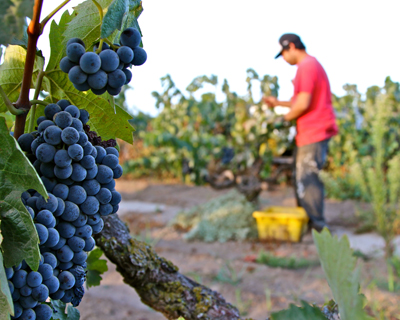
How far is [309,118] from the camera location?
420 centimetres

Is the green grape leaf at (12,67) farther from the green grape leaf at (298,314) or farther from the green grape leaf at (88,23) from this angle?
the green grape leaf at (298,314)

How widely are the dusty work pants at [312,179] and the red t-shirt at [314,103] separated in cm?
10

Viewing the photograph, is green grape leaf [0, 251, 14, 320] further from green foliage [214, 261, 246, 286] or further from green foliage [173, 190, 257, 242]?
green foliage [173, 190, 257, 242]

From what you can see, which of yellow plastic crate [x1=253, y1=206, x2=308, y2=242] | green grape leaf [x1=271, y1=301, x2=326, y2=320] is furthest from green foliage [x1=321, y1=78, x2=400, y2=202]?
green grape leaf [x1=271, y1=301, x2=326, y2=320]

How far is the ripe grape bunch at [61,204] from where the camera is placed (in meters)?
0.52

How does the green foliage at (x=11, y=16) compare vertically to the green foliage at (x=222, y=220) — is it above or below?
above

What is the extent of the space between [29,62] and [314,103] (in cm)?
397

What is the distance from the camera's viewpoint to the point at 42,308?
54 centimetres

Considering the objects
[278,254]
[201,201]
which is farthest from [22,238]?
[201,201]

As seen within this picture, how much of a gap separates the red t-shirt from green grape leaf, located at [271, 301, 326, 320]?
12.7ft

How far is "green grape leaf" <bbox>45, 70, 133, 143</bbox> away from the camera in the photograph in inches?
27.4

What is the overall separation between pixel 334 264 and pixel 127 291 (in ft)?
8.68

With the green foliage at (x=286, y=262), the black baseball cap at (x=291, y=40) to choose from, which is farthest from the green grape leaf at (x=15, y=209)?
the black baseball cap at (x=291, y=40)

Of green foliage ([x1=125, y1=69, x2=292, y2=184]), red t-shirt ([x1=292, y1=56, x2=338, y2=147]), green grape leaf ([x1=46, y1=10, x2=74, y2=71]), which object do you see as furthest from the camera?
green foliage ([x1=125, y1=69, x2=292, y2=184])
